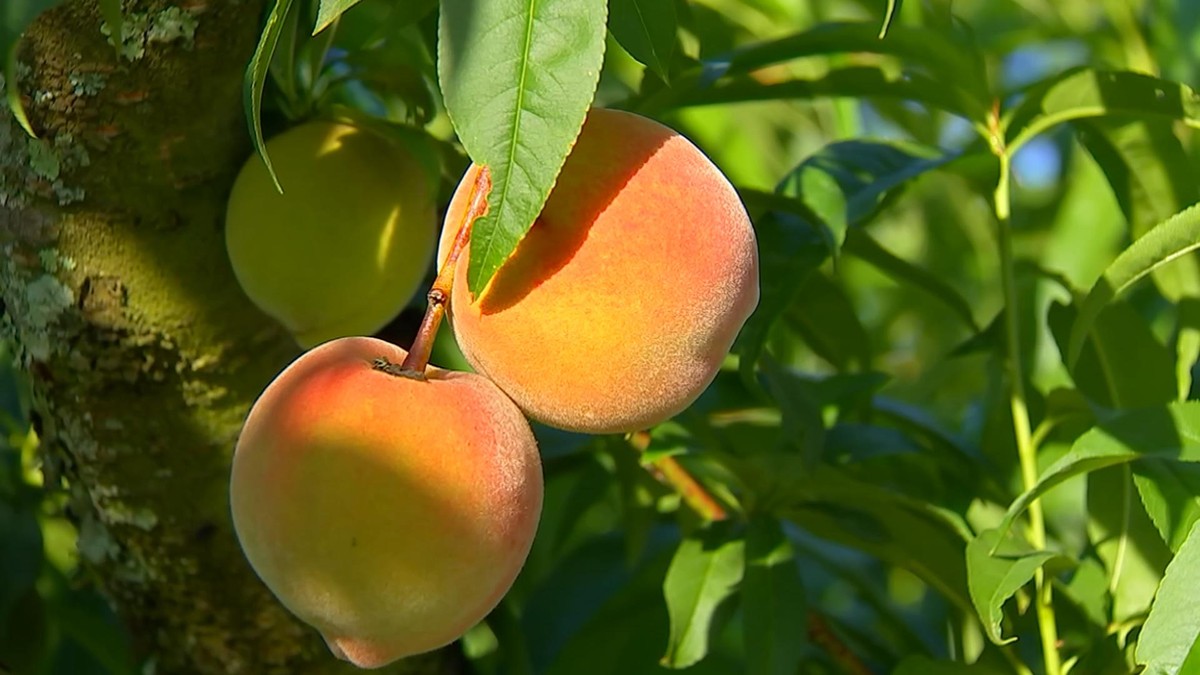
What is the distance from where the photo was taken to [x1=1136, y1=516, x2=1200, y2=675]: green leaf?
768 millimetres

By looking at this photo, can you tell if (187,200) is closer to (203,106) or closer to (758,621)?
(203,106)

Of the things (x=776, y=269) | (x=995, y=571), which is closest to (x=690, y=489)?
(x=776, y=269)

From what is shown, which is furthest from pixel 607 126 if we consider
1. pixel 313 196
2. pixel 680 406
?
pixel 313 196

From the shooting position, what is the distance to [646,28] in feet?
2.64

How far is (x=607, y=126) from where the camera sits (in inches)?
30.6

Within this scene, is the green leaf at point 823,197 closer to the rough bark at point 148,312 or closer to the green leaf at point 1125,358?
the green leaf at point 1125,358

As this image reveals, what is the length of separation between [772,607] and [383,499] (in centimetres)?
45

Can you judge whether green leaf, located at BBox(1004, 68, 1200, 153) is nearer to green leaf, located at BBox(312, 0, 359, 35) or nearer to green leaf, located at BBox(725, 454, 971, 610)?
green leaf, located at BBox(725, 454, 971, 610)

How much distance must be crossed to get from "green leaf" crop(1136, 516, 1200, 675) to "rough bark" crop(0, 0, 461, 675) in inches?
24.2

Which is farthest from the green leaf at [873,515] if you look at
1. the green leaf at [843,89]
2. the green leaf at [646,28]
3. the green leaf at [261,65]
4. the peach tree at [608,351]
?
the green leaf at [261,65]

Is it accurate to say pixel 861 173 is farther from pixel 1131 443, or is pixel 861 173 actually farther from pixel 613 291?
pixel 613 291

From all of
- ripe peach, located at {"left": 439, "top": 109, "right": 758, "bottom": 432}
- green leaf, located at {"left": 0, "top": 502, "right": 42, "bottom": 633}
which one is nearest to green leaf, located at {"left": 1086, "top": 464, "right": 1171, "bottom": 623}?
ripe peach, located at {"left": 439, "top": 109, "right": 758, "bottom": 432}

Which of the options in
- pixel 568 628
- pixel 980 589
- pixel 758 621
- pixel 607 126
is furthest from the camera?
pixel 568 628

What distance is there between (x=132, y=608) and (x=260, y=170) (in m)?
0.40
